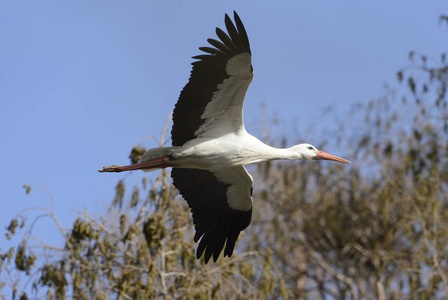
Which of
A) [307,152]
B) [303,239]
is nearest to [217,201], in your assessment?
[307,152]

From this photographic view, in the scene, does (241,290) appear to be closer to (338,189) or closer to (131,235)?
(131,235)

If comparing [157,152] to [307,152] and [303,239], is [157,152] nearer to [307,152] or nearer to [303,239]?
[307,152]

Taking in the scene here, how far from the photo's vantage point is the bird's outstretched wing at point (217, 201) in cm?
1096

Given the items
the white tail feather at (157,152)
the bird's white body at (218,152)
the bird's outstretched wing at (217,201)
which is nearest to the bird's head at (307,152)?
the bird's outstretched wing at (217,201)

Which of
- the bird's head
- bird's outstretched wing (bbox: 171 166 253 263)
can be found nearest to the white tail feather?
bird's outstretched wing (bbox: 171 166 253 263)

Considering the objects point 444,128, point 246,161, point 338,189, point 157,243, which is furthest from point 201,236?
point 338,189

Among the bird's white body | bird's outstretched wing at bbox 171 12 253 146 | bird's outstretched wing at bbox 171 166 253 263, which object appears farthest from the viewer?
bird's outstretched wing at bbox 171 166 253 263

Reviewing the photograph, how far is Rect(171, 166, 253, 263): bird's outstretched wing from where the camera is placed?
1096 centimetres

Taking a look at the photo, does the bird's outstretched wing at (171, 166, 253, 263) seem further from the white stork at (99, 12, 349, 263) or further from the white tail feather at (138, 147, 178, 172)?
the white tail feather at (138, 147, 178, 172)

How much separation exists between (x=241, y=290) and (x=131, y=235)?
202 centimetres

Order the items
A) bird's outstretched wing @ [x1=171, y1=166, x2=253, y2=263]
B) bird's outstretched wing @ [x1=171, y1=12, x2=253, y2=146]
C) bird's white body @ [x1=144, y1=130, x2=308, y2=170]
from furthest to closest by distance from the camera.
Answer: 1. bird's outstretched wing @ [x1=171, y1=166, x2=253, y2=263]
2. bird's white body @ [x1=144, y1=130, x2=308, y2=170]
3. bird's outstretched wing @ [x1=171, y1=12, x2=253, y2=146]

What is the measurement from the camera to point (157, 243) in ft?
35.9

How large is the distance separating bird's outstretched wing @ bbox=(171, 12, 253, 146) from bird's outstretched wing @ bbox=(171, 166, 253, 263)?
85cm

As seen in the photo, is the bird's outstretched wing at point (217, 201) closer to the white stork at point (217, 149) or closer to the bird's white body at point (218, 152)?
the white stork at point (217, 149)
